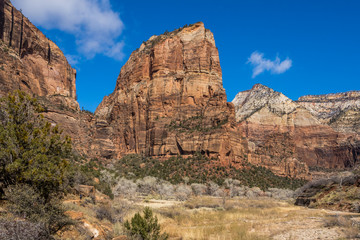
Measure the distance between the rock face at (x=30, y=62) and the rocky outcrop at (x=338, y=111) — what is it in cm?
11340

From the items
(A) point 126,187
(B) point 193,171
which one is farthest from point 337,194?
(B) point 193,171

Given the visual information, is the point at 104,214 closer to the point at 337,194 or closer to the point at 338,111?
the point at 337,194

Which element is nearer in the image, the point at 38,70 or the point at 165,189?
the point at 165,189

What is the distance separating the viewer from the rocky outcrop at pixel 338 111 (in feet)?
413

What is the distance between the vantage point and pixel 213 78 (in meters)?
83.8

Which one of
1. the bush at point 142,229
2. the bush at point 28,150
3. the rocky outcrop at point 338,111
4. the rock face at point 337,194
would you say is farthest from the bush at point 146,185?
the rocky outcrop at point 338,111

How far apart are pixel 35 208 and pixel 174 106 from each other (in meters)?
72.4

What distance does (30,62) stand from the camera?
66812 mm

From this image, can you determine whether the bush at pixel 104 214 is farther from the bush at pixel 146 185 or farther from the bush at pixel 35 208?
the bush at pixel 146 185

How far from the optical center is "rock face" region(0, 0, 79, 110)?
162 ft

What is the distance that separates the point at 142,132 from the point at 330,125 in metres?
95.2

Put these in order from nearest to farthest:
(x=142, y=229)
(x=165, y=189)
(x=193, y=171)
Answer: (x=142, y=229)
(x=165, y=189)
(x=193, y=171)

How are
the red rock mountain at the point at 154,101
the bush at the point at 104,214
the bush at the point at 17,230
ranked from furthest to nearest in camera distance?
1. the red rock mountain at the point at 154,101
2. the bush at the point at 104,214
3. the bush at the point at 17,230

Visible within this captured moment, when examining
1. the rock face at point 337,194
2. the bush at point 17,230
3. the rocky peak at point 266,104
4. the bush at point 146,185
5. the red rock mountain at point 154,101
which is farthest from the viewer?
the rocky peak at point 266,104
